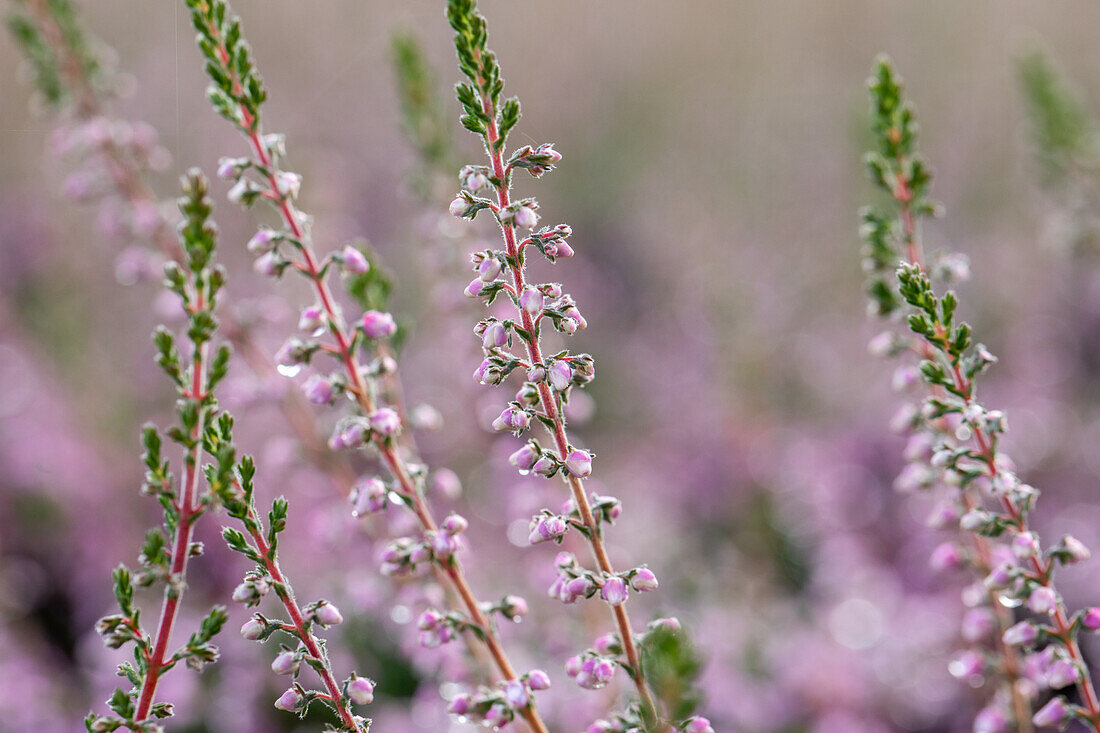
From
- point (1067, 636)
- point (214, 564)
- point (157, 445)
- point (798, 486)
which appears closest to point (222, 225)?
point (214, 564)

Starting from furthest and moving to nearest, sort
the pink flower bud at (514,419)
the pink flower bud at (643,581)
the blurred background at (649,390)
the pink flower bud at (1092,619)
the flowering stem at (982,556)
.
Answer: the blurred background at (649,390)
the flowering stem at (982,556)
the pink flower bud at (1092,619)
the pink flower bud at (643,581)
the pink flower bud at (514,419)

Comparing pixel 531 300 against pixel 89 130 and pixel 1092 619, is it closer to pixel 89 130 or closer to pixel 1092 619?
pixel 1092 619

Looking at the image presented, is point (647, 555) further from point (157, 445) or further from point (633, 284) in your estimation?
point (633, 284)

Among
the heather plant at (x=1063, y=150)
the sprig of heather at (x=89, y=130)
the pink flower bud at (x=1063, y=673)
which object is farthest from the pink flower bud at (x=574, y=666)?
the heather plant at (x=1063, y=150)

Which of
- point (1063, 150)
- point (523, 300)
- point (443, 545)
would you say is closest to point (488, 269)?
point (523, 300)

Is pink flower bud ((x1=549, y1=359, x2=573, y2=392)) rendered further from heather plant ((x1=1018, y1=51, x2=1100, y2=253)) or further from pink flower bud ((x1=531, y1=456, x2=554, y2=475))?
heather plant ((x1=1018, y1=51, x2=1100, y2=253))

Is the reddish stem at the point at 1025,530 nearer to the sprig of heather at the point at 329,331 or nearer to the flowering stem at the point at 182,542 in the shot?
the sprig of heather at the point at 329,331

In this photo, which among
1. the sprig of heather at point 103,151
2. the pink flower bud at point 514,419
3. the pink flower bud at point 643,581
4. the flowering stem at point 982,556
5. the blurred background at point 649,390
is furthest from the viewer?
the blurred background at point 649,390
